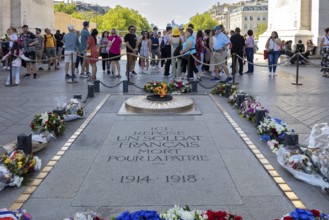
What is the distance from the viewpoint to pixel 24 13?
23203 mm

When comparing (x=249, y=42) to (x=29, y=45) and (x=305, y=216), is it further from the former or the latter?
(x=305, y=216)

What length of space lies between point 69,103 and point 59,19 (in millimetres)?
29238

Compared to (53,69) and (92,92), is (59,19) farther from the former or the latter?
(92,92)

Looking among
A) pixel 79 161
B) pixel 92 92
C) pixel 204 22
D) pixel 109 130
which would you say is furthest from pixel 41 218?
pixel 204 22

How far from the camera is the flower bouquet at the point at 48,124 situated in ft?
23.0

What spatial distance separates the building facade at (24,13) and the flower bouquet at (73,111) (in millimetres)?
14516

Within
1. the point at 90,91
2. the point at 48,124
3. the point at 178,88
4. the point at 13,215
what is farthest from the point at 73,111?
the point at 13,215

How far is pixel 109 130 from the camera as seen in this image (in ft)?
25.1

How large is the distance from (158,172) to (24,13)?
19.9 m

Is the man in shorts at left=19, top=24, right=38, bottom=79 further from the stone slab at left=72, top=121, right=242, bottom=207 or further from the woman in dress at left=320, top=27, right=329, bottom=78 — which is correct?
the woman in dress at left=320, top=27, right=329, bottom=78

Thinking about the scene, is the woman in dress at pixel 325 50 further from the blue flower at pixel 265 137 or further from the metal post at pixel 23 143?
the metal post at pixel 23 143

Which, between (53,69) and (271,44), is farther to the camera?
(53,69)

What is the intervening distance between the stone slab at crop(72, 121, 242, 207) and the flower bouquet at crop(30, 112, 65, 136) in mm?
816

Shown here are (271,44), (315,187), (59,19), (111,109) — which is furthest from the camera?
(59,19)
